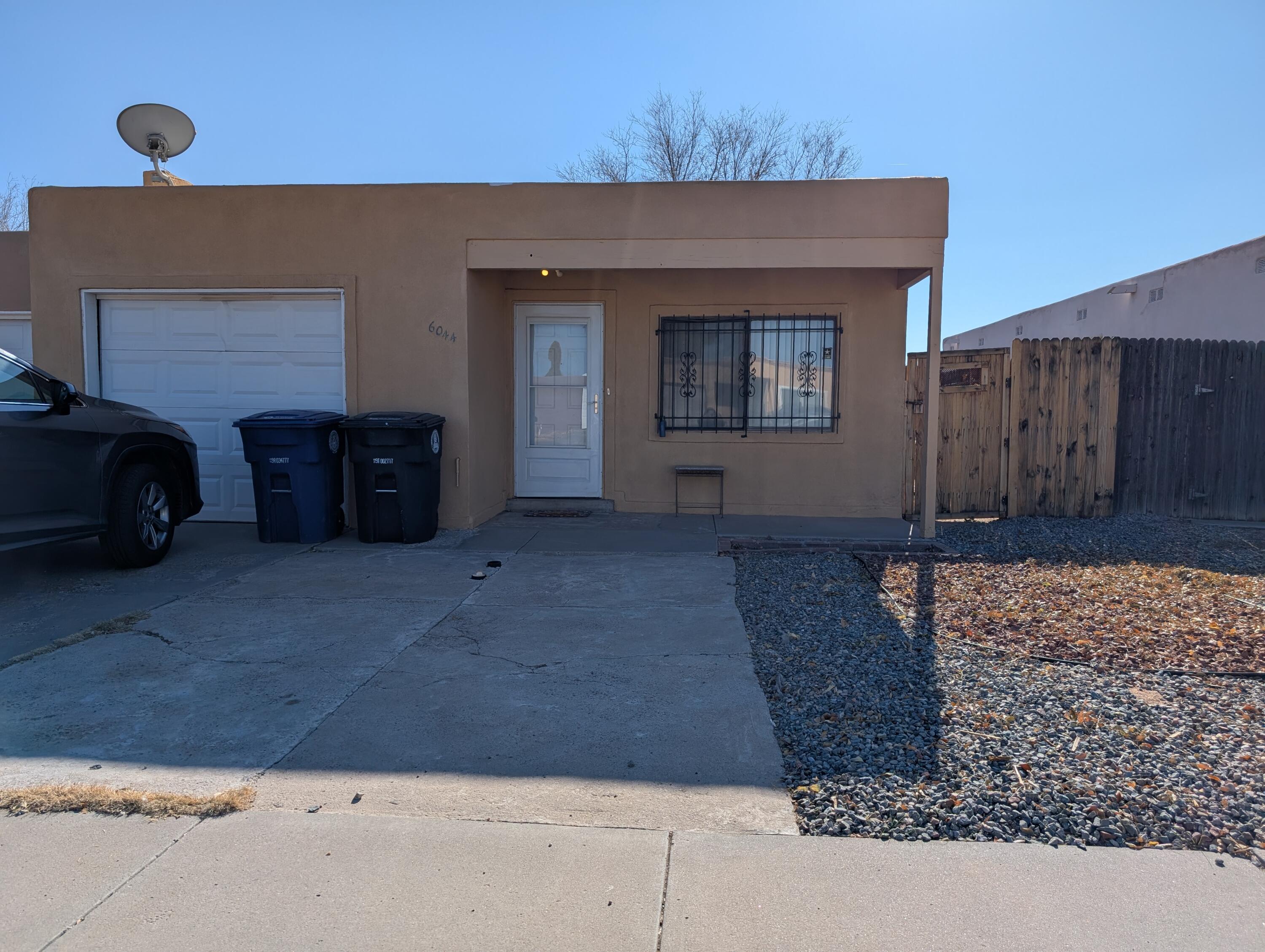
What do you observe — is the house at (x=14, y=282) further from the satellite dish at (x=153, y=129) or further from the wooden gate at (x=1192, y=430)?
the wooden gate at (x=1192, y=430)

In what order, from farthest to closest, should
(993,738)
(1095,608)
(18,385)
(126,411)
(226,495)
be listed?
1. (226,495)
2. (126,411)
3. (18,385)
4. (1095,608)
5. (993,738)

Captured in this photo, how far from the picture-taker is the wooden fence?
972cm

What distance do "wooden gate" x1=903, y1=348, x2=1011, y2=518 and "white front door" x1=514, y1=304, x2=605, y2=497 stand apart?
348cm

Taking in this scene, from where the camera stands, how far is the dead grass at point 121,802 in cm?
316

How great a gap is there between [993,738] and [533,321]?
7352mm

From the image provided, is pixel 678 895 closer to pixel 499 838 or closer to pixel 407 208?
pixel 499 838

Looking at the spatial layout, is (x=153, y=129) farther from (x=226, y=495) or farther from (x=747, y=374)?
(x=747, y=374)

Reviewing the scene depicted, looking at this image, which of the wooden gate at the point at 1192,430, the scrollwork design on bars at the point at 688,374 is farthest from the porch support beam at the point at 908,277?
the wooden gate at the point at 1192,430

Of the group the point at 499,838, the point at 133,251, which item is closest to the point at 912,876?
the point at 499,838

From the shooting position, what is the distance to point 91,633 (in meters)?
5.23

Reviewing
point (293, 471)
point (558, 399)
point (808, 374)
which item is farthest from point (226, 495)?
point (808, 374)

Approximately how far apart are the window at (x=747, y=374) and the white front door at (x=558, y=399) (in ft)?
2.56

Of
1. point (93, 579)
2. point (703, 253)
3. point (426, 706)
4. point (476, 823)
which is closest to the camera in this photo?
point (476, 823)

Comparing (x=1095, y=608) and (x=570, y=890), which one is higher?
(x=1095, y=608)
